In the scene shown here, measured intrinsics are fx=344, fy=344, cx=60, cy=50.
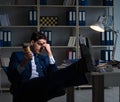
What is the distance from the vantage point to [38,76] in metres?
3.50

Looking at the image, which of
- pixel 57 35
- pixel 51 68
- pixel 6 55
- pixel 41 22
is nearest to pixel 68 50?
pixel 57 35

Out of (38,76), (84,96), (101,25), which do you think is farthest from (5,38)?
(38,76)

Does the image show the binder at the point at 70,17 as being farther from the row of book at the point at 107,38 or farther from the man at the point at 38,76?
the man at the point at 38,76

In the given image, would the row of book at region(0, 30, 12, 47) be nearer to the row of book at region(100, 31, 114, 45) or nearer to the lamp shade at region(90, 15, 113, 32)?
the row of book at region(100, 31, 114, 45)

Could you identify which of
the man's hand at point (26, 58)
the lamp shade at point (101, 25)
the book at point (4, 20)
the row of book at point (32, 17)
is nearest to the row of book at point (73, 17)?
the row of book at point (32, 17)

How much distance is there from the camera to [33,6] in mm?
6383

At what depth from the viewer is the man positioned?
313 cm

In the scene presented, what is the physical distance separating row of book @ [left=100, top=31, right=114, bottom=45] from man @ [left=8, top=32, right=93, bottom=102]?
292cm

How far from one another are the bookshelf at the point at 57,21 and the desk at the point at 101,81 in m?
2.94

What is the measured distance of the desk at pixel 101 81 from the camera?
3418 mm

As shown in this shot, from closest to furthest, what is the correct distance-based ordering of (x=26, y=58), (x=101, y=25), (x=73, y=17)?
(x=26, y=58), (x=101, y=25), (x=73, y=17)

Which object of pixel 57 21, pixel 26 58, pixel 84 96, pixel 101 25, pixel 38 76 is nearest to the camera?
pixel 26 58

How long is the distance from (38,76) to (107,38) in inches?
126

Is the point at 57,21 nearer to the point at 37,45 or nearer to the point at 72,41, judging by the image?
the point at 72,41
